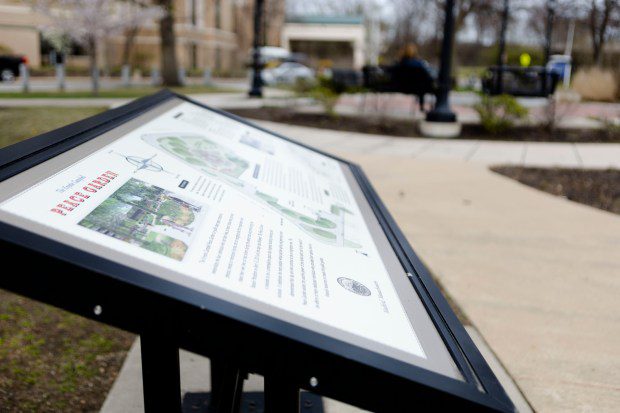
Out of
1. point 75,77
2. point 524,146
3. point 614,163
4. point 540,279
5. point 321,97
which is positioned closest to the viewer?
point 540,279

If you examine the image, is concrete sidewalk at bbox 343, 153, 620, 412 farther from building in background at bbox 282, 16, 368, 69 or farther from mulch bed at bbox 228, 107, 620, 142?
building in background at bbox 282, 16, 368, 69

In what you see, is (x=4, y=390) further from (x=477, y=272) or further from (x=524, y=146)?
(x=524, y=146)

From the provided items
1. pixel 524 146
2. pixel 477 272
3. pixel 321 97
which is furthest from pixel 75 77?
pixel 477 272

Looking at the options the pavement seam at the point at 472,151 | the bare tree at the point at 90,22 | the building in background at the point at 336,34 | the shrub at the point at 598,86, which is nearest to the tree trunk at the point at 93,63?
the bare tree at the point at 90,22

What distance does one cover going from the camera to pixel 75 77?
36906 mm

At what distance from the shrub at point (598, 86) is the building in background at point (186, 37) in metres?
18.7

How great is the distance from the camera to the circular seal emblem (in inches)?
57.3

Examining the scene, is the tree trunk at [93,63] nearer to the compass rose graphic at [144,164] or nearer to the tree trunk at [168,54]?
the tree trunk at [168,54]

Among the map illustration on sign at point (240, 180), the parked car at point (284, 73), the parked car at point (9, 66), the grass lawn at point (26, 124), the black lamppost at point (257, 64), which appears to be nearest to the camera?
the map illustration on sign at point (240, 180)

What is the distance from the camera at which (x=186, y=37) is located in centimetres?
4844

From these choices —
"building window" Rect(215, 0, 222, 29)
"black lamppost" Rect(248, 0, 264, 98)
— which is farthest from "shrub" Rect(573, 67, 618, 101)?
"building window" Rect(215, 0, 222, 29)

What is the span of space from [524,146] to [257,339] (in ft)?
30.6

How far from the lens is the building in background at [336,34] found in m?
69.4

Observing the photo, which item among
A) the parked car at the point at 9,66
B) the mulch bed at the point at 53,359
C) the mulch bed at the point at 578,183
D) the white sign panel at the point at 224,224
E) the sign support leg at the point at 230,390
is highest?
the parked car at the point at 9,66
